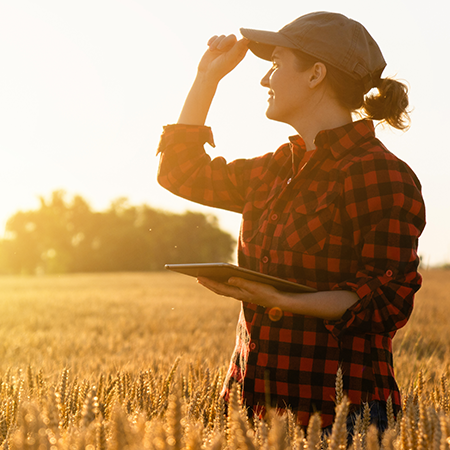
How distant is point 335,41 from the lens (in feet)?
6.64

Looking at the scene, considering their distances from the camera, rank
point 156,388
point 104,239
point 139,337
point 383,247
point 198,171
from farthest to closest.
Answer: point 104,239, point 139,337, point 198,171, point 156,388, point 383,247

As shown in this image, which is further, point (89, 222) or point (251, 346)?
point (89, 222)

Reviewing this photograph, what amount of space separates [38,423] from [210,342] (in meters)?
4.59

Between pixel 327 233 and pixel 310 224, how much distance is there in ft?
0.24

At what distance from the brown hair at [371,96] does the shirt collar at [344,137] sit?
13cm

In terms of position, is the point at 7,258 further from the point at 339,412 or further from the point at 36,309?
Result: the point at 339,412

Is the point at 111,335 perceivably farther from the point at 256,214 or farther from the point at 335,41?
the point at 335,41

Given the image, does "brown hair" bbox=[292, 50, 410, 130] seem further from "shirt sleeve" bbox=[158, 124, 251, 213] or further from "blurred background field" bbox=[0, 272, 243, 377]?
"blurred background field" bbox=[0, 272, 243, 377]

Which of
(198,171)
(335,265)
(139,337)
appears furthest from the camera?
(139,337)

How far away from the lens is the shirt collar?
198 centimetres

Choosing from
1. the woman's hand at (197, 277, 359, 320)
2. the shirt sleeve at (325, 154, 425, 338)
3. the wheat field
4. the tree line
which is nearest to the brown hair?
the shirt sleeve at (325, 154, 425, 338)

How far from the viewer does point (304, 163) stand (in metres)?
2.13

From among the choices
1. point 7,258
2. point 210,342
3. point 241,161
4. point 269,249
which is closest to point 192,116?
point 241,161

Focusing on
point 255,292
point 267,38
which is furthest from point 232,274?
point 267,38
